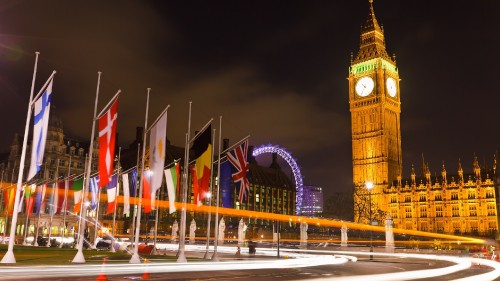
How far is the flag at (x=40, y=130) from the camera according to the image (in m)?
22.7

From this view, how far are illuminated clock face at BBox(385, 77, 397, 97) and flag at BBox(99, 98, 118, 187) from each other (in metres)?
128

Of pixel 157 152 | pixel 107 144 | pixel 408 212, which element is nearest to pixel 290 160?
pixel 408 212

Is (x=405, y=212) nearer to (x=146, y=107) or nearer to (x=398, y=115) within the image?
(x=398, y=115)

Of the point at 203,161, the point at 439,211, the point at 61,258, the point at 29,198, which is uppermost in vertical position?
the point at 203,161

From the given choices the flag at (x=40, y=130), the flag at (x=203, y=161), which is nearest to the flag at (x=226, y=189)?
the flag at (x=203, y=161)

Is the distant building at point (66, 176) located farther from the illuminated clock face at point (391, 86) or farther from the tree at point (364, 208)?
the illuminated clock face at point (391, 86)

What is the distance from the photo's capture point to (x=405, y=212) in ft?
417

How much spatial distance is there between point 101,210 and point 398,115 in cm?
9613

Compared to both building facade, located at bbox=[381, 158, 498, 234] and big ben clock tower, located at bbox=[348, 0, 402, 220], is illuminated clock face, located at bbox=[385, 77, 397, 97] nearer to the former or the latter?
big ben clock tower, located at bbox=[348, 0, 402, 220]

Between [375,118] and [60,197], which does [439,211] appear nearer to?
[375,118]

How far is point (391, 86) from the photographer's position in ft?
481

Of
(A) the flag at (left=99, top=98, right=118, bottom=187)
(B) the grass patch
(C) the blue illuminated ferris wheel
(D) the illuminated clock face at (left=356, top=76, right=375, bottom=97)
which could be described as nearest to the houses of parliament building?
(D) the illuminated clock face at (left=356, top=76, right=375, bottom=97)

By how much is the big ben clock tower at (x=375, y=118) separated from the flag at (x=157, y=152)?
112m

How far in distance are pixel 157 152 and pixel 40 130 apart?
21.4ft
